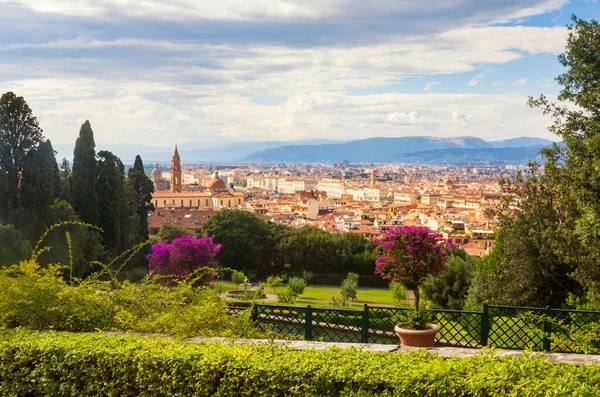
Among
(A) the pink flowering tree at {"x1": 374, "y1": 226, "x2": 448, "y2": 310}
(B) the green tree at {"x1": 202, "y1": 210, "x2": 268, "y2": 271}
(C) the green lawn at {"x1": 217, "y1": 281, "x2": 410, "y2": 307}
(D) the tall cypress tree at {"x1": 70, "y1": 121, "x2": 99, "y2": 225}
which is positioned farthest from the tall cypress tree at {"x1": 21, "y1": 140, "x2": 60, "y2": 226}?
(A) the pink flowering tree at {"x1": 374, "y1": 226, "x2": 448, "y2": 310}

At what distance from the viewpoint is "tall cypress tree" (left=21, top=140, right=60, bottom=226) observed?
2505cm

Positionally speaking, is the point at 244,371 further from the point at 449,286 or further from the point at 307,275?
the point at 307,275

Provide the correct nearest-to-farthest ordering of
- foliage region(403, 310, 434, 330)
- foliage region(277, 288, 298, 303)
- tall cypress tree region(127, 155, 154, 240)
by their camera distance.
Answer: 1. foliage region(403, 310, 434, 330)
2. foliage region(277, 288, 298, 303)
3. tall cypress tree region(127, 155, 154, 240)

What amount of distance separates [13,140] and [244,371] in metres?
25.9

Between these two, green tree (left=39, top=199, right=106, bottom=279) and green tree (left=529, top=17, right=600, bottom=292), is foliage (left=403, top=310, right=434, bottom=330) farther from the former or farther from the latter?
green tree (left=39, top=199, right=106, bottom=279)

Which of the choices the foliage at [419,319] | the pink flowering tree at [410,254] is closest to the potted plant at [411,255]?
the pink flowering tree at [410,254]

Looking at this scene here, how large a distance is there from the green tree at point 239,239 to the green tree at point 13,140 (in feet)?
45.6

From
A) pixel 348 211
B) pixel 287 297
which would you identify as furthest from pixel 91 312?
pixel 348 211

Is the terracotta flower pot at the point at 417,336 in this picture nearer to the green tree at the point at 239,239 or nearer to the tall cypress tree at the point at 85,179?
the tall cypress tree at the point at 85,179

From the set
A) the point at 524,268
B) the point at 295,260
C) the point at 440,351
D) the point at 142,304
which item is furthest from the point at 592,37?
the point at 295,260

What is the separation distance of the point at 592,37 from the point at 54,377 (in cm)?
1033

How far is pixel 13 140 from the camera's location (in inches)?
1036

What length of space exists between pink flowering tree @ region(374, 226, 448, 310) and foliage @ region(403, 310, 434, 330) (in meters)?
6.39

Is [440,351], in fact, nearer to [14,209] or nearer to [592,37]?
[592,37]
